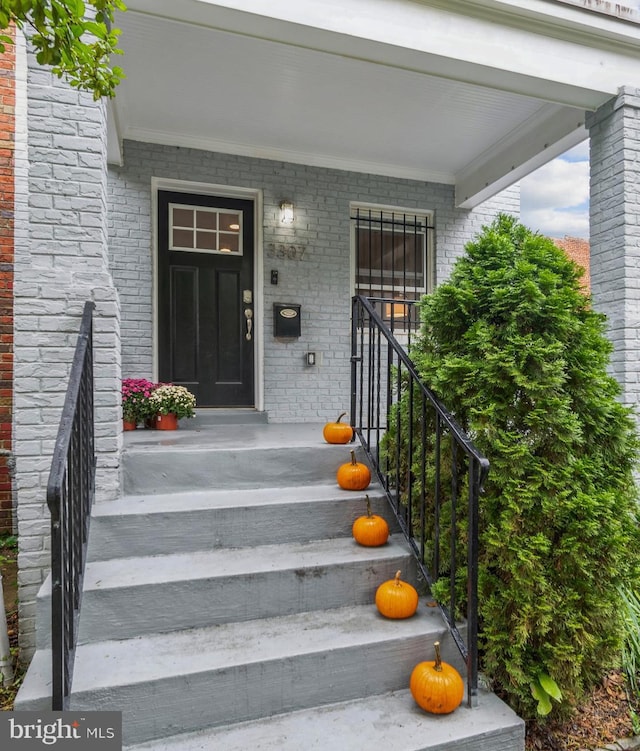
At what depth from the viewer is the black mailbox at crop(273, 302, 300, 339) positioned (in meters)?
4.45

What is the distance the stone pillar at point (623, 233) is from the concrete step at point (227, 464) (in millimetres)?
1950

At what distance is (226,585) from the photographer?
6.29 feet

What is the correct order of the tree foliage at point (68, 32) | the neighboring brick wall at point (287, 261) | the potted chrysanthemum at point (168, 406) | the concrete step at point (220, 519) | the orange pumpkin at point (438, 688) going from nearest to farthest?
1. the tree foliage at point (68, 32)
2. the orange pumpkin at point (438, 688)
3. the concrete step at point (220, 519)
4. the potted chrysanthemum at point (168, 406)
5. the neighboring brick wall at point (287, 261)

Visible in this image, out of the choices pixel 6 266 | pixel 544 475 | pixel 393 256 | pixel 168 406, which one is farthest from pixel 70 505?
pixel 393 256

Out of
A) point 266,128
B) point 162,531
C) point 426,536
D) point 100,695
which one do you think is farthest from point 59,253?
point 266,128

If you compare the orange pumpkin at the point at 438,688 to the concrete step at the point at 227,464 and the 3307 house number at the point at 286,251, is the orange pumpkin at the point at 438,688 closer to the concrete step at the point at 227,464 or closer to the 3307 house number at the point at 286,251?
the concrete step at the point at 227,464

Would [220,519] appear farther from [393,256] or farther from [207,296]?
[393,256]

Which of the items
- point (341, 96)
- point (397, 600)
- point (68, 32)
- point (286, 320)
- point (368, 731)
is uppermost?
point (341, 96)

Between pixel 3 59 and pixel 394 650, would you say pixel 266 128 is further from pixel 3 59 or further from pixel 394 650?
pixel 394 650

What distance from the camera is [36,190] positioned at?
2123mm

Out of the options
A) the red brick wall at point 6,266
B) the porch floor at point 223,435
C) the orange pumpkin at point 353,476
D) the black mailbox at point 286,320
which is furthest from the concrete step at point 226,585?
the black mailbox at point 286,320

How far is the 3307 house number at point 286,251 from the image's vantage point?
4.47 metres

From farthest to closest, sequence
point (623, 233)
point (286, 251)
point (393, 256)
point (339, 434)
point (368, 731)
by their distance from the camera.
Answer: point (393, 256) → point (286, 251) → point (623, 233) → point (339, 434) → point (368, 731)

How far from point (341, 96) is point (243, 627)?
3577 millimetres
